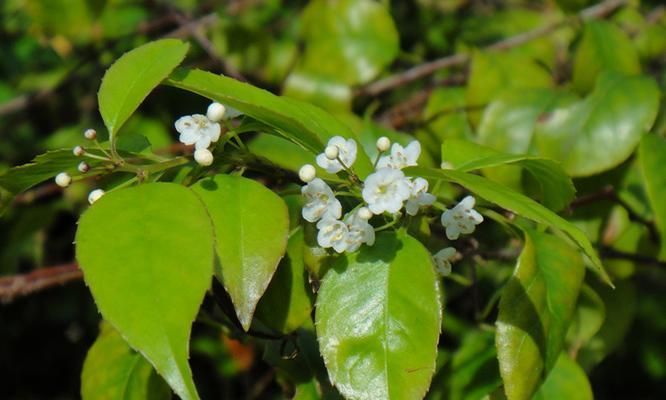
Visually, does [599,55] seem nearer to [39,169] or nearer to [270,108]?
[270,108]

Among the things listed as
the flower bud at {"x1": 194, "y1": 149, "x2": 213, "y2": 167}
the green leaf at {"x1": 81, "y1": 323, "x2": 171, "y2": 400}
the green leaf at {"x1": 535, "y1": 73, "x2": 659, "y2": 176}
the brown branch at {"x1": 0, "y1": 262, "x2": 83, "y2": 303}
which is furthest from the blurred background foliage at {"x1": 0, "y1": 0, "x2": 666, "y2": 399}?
the flower bud at {"x1": 194, "y1": 149, "x2": 213, "y2": 167}

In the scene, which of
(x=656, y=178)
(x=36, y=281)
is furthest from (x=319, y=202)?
(x=36, y=281)

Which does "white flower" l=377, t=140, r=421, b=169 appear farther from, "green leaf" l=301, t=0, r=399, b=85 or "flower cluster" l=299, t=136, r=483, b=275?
"green leaf" l=301, t=0, r=399, b=85

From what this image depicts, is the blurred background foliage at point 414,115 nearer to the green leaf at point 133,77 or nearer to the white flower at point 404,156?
the white flower at point 404,156

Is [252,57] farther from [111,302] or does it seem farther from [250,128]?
[111,302]

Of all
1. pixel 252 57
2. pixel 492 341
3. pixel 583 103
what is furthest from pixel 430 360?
pixel 252 57

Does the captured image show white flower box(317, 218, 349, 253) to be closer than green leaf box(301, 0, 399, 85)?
Yes
